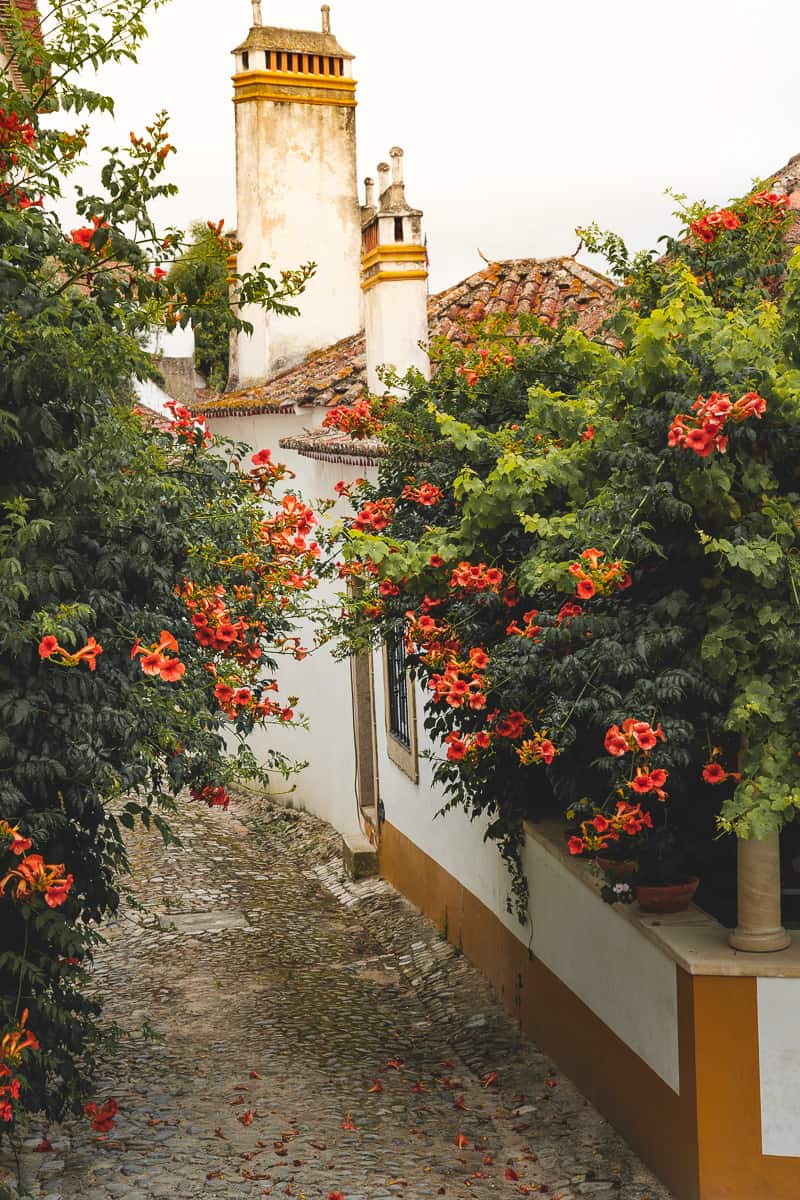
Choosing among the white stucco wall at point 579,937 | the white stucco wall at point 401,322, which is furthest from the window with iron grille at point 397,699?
the white stucco wall at point 401,322

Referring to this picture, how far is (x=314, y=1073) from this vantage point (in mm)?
8164

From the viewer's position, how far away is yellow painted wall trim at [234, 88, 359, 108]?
63.5 feet

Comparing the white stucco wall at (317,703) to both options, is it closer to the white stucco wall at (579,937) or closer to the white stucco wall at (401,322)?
the white stucco wall at (401,322)

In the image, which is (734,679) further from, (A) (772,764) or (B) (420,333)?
(B) (420,333)

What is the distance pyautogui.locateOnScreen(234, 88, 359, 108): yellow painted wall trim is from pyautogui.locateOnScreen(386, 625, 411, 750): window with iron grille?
1059 cm

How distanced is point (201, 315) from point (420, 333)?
21.3 feet

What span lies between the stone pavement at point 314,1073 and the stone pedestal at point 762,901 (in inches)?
55.3

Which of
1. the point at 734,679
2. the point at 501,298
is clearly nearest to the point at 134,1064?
the point at 734,679

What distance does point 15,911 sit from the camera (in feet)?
18.7

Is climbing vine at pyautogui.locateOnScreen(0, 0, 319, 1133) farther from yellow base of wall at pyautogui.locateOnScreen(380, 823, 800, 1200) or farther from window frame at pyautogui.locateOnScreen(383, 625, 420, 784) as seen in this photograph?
window frame at pyautogui.locateOnScreen(383, 625, 420, 784)

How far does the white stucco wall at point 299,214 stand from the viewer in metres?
19.4

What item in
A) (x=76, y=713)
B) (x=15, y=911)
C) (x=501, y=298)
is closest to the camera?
(x=76, y=713)

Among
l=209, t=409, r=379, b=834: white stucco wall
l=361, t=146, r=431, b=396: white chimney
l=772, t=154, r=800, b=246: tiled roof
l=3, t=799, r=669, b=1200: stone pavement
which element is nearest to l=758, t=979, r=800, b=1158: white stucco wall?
l=3, t=799, r=669, b=1200: stone pavement

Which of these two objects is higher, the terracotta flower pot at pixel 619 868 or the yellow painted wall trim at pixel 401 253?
the yellow painted wall trim at pixel 401 253
